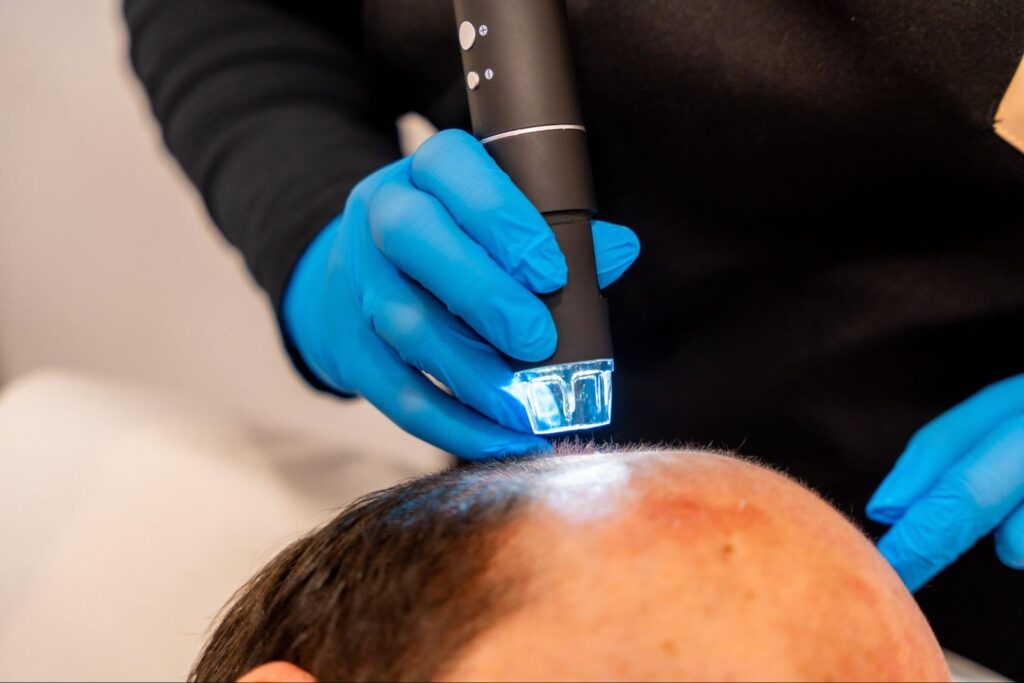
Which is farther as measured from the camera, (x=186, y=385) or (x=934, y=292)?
(x=186, y=385)

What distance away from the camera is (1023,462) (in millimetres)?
722

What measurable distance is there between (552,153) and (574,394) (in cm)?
16

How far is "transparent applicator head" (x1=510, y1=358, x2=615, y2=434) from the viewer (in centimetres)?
58

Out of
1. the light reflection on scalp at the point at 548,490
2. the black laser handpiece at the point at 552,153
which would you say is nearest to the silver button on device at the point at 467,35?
the black laser handpiece at the point at 552,153

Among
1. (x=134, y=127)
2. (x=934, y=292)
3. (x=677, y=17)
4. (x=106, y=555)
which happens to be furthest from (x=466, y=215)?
(x=134, y=127)

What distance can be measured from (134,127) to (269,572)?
1.20 meters

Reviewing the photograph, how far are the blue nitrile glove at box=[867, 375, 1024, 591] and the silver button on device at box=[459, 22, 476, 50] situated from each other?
1.78ft

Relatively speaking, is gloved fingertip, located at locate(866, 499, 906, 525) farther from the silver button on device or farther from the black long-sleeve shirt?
the silver button on device

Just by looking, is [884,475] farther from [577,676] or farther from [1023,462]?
[577,676]

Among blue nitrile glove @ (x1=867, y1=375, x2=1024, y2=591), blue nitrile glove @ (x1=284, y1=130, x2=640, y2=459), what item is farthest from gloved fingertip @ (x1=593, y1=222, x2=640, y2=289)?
blue nitrile glove @ (x1=867, y1=375, x2=1024, y2=591)

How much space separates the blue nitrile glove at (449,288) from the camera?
598 mm

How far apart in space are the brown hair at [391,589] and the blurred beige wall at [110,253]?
86cm

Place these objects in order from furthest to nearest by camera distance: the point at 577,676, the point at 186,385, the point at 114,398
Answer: the point at 186,385 < the point at 114,398 < the point at 577,676

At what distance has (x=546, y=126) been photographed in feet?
1.89
